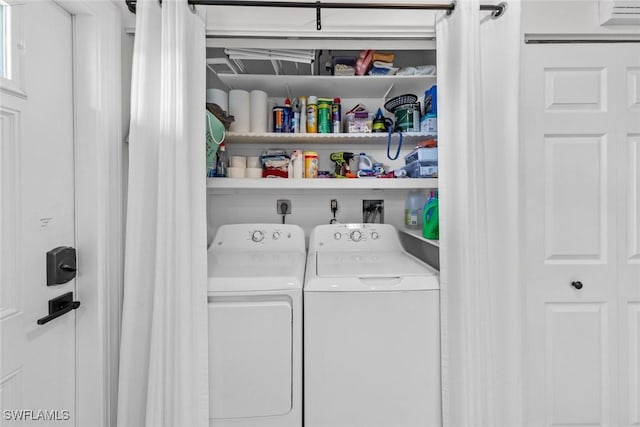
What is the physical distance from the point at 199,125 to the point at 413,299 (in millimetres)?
1222

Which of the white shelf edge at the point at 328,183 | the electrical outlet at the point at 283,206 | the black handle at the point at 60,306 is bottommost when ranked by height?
the black handle at the point at 60,306

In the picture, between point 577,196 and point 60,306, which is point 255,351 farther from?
point 577,196

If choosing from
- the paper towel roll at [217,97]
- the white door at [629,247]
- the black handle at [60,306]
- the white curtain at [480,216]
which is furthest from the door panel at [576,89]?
the black handle at [60,306]

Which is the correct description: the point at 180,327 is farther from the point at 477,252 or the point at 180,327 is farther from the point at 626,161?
the point at 626,161

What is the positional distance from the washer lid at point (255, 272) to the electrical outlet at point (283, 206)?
435 millimetres

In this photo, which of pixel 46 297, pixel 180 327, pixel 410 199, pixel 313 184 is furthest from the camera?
pixel 410 199

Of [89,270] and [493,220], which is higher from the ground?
[493,220]

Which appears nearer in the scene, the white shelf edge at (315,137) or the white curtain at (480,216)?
the white curtain at (480,216)

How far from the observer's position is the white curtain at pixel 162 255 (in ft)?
4.01

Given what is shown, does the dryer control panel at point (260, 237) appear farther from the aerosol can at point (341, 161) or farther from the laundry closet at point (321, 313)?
the aerosol can at point (341, 161)

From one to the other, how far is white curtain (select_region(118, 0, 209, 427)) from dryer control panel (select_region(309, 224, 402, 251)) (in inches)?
33.5

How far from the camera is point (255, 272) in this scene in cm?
140

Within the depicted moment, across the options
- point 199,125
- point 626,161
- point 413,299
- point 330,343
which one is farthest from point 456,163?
point 199,125

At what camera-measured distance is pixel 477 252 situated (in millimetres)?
1291
